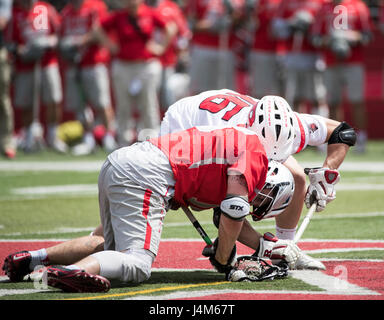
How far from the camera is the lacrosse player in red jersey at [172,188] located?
4762 millimetres

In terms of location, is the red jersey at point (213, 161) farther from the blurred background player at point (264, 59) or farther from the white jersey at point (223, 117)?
the blurred background player at point (264, 59)

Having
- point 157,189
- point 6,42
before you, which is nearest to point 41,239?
point 157,189

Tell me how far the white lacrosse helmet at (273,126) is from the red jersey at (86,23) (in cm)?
925

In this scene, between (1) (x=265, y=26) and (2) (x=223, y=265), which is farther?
(1) (x=265, y=26)

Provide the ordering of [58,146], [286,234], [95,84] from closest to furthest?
[286,234], [95,84], [58,146]

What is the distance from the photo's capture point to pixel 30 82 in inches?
589

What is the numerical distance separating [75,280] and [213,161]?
3.36ft

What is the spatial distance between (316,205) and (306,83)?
879 cm

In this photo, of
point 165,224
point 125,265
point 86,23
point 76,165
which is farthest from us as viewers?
point 86,23

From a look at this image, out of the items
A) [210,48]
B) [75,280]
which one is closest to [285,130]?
[75,280]

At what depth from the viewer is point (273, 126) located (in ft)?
16.8

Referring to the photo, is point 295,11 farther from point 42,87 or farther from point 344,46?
point 42,87
